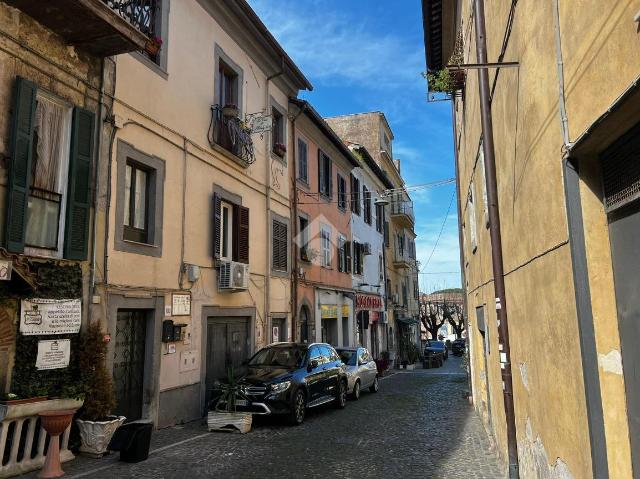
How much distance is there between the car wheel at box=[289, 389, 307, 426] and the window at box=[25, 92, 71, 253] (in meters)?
5.15

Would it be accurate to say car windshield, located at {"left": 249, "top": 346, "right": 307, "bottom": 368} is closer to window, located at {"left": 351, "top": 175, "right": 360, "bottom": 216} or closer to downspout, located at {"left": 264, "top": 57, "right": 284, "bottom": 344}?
downspout, located at {"left": 264, "top": 57, "right": 284, "bottom": 344}

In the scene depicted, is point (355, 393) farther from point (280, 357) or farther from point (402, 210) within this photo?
point (402, 210)

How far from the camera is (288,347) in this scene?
39.8 ft

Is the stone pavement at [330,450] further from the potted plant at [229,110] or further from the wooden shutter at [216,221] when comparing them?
the potted plant at [229,110]

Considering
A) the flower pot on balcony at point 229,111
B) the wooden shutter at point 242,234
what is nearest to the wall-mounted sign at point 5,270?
the wooden shutter at point 242,234

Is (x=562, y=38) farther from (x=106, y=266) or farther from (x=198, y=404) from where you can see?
(x=198, y=404)

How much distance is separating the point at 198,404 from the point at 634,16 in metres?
10.6

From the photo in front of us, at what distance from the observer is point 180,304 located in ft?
34.6

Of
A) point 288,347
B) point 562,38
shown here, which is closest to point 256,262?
point 288,347

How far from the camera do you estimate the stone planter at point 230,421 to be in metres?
9.40

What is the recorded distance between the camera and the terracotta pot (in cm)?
633

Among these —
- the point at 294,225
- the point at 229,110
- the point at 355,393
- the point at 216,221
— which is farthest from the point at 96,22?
the point at 355,393

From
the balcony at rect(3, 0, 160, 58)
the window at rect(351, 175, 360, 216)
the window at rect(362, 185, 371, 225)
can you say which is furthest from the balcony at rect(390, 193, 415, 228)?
the balcony at rect(3, 0, 160, 58)

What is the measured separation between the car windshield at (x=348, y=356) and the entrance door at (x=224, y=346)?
3226 millimetres
